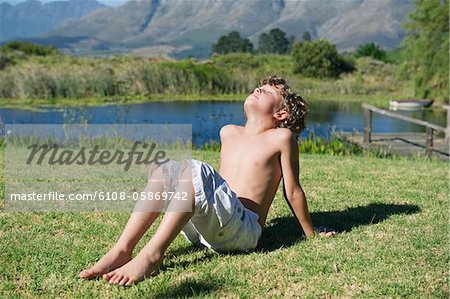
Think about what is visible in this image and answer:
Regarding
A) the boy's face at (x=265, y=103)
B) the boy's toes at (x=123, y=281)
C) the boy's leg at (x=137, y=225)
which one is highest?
the boy's face at (x=265, y=103)

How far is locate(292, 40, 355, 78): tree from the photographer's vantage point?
101 feet

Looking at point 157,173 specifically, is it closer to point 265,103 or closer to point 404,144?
point 265,103

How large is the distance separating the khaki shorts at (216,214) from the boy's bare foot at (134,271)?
290 millimetres

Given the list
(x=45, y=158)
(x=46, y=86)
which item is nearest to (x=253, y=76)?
(x=46, y=86)

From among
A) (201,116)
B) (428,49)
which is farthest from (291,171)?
(428,49)

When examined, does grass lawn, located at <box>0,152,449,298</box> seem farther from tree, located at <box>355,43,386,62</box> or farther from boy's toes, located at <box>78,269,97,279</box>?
tree, located at <box>355,43,386,62</box>

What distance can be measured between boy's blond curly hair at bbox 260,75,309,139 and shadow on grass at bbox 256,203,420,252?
58 cm

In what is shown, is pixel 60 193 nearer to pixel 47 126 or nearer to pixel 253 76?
pixel 47 126

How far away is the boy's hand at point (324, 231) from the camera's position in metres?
3.19

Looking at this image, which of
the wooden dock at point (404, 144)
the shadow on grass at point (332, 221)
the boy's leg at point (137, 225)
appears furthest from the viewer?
the wooden dock at point (404, 144)

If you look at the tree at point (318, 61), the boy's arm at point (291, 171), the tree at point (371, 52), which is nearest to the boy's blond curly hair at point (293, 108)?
the boy's arm at point (291, 171)

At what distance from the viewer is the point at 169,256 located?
114 inches

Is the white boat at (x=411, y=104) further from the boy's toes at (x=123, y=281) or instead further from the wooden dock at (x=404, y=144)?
the boy's toes at (x=123, y=281)

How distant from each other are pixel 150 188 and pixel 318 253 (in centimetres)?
91
